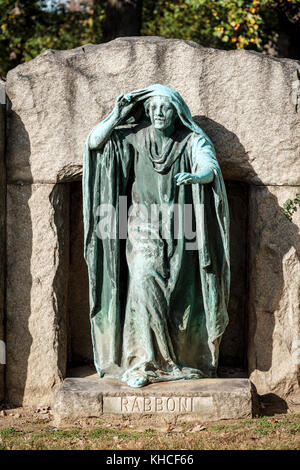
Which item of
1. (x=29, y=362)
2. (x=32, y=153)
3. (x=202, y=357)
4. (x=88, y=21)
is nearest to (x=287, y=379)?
(x=202, y=357)

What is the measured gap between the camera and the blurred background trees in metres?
10.8

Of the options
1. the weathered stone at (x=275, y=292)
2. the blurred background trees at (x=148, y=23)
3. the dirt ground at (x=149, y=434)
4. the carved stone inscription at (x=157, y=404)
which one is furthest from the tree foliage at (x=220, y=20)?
the dirt ground at (x=149, y=434)

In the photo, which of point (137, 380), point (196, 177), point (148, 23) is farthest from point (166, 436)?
point (148, 23)

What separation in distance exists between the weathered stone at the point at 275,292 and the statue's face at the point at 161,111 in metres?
1.03

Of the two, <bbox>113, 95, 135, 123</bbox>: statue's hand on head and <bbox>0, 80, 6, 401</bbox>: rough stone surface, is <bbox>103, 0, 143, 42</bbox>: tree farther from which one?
<bbox>113, 95, 135, 123</bbox>: statue's hand on head

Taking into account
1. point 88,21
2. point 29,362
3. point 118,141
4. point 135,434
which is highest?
point 88,21

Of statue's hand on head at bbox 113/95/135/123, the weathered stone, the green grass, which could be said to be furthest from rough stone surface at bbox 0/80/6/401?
the weathered stone

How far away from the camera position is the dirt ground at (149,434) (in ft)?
17.6

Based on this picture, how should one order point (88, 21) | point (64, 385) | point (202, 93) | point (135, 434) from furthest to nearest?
point (88, 21) → point (202, 93) → point (64, 385) → point (135, 434)

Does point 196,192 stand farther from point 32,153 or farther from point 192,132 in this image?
point 32,153

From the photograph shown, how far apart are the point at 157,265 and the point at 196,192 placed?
61 centimetres

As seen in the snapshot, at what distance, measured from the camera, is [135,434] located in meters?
5.64

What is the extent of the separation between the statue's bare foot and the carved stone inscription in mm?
117

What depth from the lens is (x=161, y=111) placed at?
234 inches
